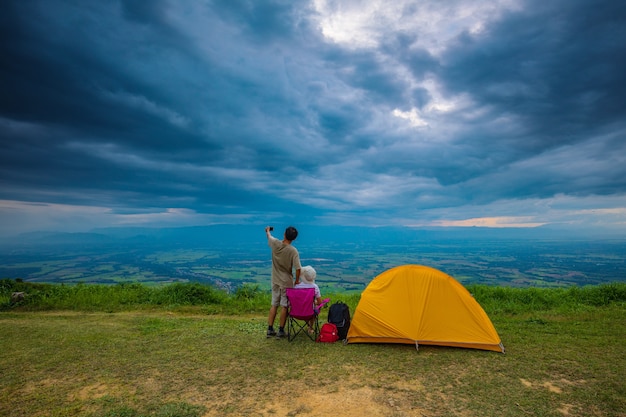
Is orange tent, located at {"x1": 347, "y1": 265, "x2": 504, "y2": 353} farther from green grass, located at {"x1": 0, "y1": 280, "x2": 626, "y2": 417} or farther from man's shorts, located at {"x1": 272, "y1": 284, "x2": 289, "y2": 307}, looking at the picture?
man's shorts, located at {"x1": 272, "y1": 284, "x2": 289, "y2": 307}

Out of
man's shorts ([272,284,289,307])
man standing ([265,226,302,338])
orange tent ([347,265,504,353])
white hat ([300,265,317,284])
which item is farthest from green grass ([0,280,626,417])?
white hat ([300,265,317,284])

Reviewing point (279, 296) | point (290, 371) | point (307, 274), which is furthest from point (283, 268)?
point (290, 371)

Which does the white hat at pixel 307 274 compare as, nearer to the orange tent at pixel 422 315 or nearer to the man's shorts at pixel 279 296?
the man's shorts at pixel 279 296

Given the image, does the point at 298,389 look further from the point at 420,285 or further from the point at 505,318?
the point at 505,318

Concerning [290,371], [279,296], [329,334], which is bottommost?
[290,371]

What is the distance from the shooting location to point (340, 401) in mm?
5039

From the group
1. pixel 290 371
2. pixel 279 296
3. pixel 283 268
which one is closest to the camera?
pixel 290 371

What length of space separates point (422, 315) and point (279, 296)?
144 inches

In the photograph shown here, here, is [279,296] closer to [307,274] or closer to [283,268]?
[283,268]

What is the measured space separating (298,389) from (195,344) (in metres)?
3.66

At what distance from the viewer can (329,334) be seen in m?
7.98

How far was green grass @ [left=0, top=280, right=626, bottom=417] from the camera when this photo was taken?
4848mm

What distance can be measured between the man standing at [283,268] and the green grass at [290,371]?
66cm

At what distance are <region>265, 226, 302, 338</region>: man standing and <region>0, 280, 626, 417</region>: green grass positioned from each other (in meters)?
0.66
